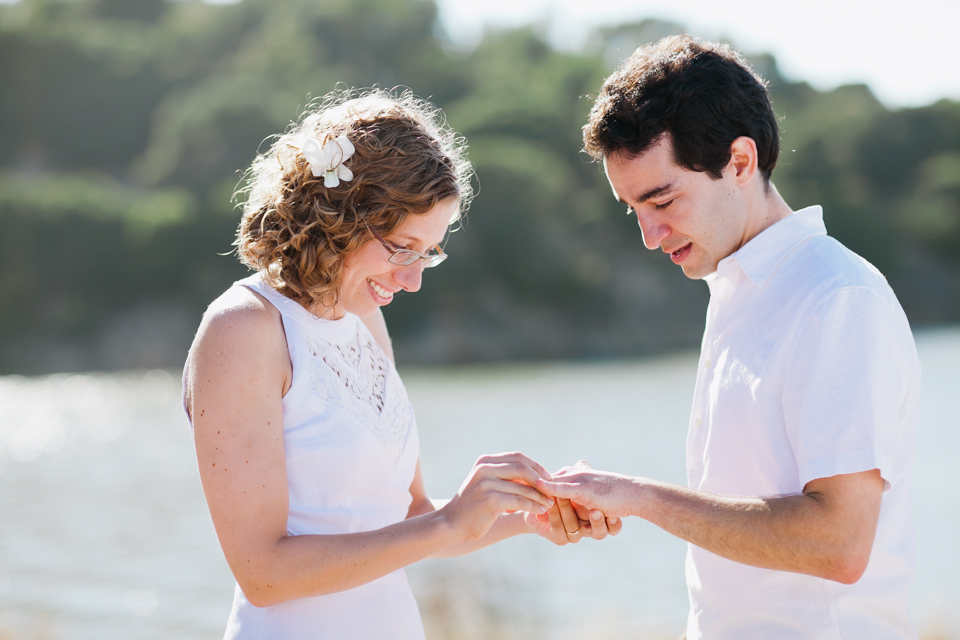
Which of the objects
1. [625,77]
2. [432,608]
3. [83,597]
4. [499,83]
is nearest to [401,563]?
[625,77]

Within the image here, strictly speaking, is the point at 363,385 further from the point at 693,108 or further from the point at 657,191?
the point at 693,108

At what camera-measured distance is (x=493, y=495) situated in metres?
2.39

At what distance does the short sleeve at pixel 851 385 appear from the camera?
79.4 inches

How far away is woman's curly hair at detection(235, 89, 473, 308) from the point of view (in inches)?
97.1

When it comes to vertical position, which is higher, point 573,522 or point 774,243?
point 774,243

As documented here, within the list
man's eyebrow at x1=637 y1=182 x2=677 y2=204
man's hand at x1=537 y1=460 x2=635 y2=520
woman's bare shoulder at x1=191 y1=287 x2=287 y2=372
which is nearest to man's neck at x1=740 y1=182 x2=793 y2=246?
man's eyebrow at x1=637 y1=182 x2=677 y2=204

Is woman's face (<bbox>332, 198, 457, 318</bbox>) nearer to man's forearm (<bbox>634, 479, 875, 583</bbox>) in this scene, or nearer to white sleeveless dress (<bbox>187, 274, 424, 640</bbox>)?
white sleeveless dress (<bbox>187, 274, 424, 640</bbox>)

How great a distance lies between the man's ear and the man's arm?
86 centimetres

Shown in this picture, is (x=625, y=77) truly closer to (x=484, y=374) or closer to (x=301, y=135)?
(x=301, y=135)

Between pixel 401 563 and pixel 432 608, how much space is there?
4.68 metres

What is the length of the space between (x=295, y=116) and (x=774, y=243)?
41.5 meters

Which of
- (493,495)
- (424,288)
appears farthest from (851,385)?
(424,288)

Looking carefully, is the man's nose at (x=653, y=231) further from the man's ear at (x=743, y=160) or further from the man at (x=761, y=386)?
the man's ear at (x=743, y=160)

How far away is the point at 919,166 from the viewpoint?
149 ft
